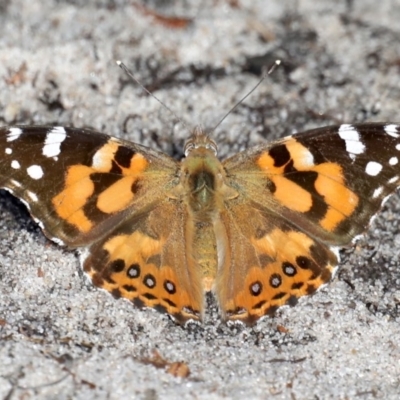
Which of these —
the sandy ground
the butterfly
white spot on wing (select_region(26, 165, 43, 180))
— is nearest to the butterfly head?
the butterfly

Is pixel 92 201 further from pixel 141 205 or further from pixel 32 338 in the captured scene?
pixel 32 338

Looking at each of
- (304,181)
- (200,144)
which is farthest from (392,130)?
(200,144)

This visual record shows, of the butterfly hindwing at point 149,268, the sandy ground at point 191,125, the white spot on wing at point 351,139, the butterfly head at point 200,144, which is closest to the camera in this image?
the sandy ground at point 191,125

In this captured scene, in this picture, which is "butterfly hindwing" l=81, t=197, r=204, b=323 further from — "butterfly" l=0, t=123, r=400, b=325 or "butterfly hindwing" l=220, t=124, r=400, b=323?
"butterfly hindwing" l=220, t=124, r=400, b=323

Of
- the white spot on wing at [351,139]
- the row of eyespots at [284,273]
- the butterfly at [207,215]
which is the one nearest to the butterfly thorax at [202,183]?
the butterfly at [207,215]

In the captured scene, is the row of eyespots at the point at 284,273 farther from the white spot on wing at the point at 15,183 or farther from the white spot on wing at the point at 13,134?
the white spot on wing at the point at 13,134

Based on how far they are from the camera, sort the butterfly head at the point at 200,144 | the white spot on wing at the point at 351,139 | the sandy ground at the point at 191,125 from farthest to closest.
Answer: the butterfly head at the point at 200,144 < the white spot on wing at the point at 351,139 < the sandy ground at the point at 191,125

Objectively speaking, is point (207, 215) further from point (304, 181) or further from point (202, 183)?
point (304, 181)

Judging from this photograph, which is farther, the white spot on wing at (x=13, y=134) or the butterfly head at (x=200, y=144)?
the butterfly head at (x=200, y=144)
